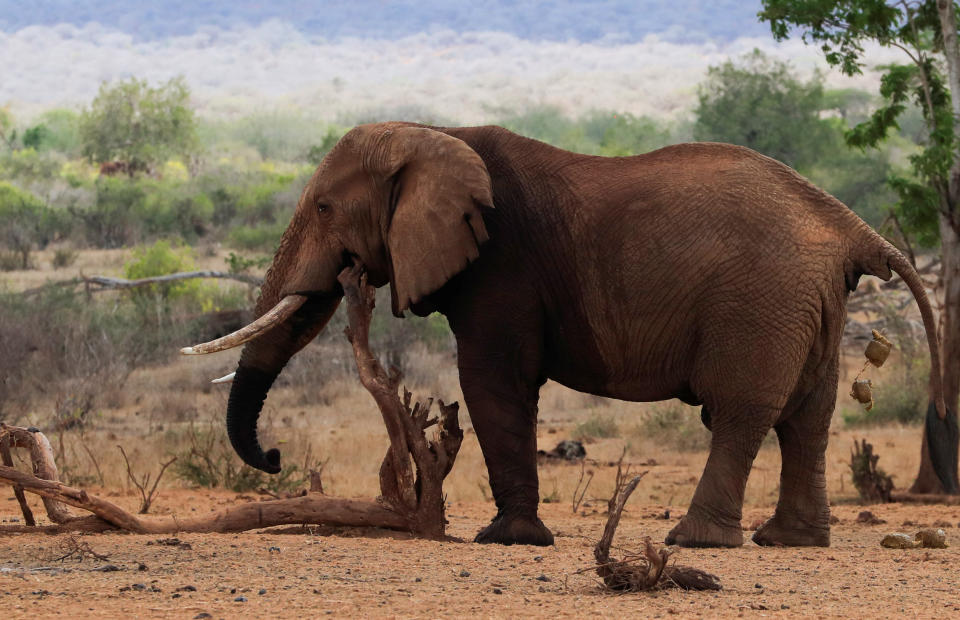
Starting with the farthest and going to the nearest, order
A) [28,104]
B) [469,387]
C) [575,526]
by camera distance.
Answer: [28,104] → [575,526] → [469,387]

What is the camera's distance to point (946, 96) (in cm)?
1383

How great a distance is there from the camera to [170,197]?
3931 cm

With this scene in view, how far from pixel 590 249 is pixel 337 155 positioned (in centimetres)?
177

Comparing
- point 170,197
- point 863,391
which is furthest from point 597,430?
point 170,197

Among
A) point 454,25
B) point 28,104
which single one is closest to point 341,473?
point 28,104

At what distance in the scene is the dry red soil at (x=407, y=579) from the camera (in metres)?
6.07

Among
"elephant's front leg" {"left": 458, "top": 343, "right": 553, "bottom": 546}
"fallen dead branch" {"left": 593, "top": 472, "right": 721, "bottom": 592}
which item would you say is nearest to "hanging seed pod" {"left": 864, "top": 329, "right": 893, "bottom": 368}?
"elephant's front leg" {"left": 458, "top": 343, "right": 553, "bottom": 546}

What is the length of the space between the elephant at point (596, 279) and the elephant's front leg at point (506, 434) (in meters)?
0.01

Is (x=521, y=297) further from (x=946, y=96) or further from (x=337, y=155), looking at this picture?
(x=946, y=96)

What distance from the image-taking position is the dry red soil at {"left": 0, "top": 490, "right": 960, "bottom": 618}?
607 centimetres

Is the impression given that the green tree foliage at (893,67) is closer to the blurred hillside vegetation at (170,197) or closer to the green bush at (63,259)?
the blurred hillside vegetation at (170,197)

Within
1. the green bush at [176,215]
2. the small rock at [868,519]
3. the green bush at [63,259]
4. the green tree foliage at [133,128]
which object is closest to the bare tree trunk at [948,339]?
the small rock at [868,519]

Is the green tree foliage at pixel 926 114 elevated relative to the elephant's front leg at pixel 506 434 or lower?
elevated

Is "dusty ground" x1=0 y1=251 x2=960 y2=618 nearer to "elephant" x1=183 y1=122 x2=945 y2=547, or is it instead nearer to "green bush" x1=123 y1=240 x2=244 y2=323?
"elephant" x1=183 y1=122 x2=945 y2=547
